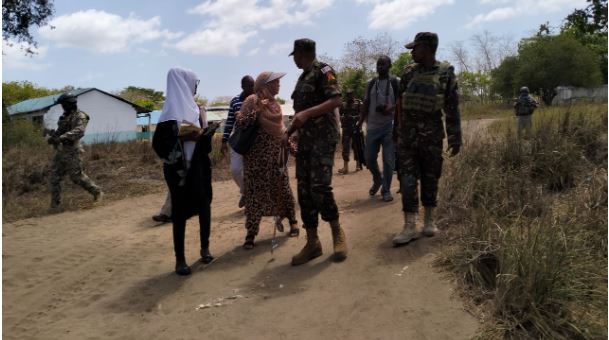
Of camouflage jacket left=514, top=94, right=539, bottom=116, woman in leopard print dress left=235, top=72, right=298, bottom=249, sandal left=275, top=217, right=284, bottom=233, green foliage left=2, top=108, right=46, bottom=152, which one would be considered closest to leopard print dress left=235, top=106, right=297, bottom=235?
woman in leopard print dress left=235, top=72, right=298, bottom=249

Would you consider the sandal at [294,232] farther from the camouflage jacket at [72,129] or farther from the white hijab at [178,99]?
the camouflage jacket at [72,129]

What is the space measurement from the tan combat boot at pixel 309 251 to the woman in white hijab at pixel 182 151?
3.06ft

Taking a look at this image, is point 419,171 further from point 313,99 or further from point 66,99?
point 66,99

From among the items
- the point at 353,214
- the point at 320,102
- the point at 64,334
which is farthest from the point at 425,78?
the point at 64,334

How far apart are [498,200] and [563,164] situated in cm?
142

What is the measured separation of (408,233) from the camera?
13.8ft

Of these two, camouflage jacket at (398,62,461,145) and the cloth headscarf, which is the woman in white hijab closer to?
the cloth headscarf

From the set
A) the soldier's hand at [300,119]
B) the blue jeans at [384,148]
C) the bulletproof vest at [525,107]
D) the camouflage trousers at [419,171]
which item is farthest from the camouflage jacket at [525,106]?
the soldier's hand at [300,119]

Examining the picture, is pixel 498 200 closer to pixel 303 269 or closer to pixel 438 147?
pixel 438 147

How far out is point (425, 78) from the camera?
13.7 ft

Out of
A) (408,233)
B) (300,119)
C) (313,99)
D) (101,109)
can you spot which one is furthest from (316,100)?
(101,109)

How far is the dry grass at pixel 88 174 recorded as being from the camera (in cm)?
861

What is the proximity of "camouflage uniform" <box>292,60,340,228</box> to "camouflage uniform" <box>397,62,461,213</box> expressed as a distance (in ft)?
2.16

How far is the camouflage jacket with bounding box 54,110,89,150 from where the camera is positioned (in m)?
7.49
